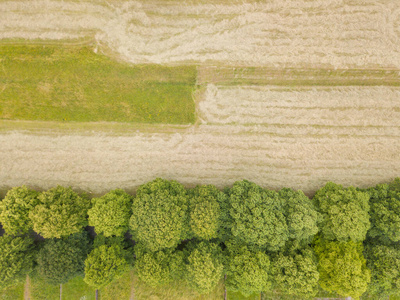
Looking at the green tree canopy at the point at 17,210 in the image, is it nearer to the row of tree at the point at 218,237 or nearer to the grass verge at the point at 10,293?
the row of tree at the point at 218,237

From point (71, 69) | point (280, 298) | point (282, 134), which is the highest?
point (71, 69)

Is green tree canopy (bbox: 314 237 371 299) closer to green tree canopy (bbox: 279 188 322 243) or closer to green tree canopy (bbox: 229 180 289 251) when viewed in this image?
green tree canopy (bbox: 279 188 322 243)

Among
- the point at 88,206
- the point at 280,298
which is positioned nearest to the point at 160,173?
the point at 88,206

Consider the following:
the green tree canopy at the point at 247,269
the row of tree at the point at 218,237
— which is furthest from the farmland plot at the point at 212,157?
the green tree canopy at the point at 247,269

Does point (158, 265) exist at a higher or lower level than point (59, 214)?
lower

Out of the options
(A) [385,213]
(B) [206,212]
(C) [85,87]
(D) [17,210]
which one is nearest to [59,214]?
(D) [17,210]

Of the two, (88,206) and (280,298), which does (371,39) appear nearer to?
(280,298)

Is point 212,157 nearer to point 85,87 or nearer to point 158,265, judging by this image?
point 158,265

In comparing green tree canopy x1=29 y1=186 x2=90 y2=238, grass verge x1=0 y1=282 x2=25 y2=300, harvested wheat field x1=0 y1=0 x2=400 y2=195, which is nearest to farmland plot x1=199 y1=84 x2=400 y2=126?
harvested wheat field x1=0 y1=0 x2=400 y2=195

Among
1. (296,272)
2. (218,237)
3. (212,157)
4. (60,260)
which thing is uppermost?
(212,157)
